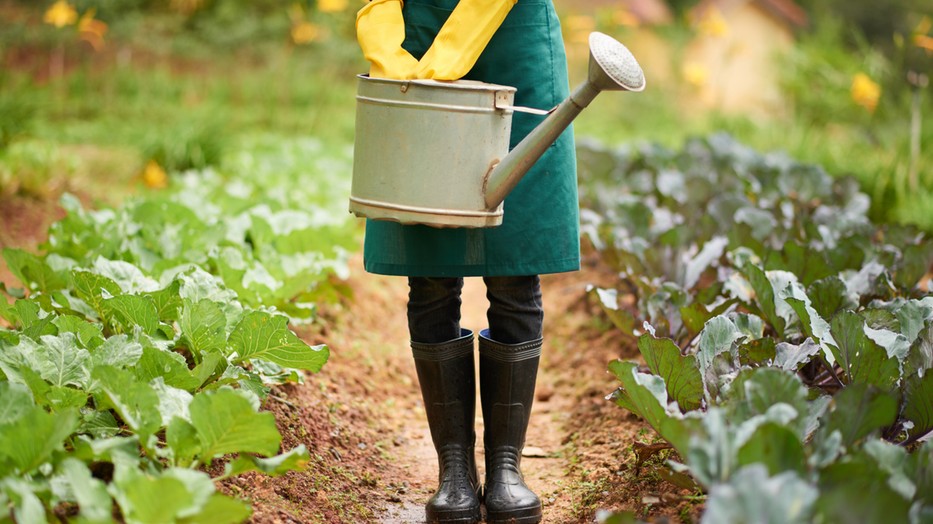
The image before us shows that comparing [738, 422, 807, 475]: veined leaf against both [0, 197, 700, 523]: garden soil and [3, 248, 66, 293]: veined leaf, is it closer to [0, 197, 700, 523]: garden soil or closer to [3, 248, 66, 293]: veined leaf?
[0, 197, 700, 523]: garden soil

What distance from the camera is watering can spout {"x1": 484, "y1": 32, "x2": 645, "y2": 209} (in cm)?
178

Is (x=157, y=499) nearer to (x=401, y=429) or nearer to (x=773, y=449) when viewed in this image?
(x=773, y=449)

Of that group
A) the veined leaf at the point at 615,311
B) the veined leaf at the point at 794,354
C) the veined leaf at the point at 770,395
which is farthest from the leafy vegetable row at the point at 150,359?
the veined leaf at the point at 794,354

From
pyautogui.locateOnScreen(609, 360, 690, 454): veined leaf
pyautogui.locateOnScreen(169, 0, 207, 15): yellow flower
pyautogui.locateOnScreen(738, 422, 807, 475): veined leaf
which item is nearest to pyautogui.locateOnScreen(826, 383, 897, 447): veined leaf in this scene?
pyautogui.locateOnScreen(738, 422, 807, 475): veined leaf

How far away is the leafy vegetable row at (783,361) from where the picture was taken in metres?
1.46

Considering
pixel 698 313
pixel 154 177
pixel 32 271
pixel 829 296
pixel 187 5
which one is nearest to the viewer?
pixel 829 296

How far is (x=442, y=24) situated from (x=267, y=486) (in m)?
1.07

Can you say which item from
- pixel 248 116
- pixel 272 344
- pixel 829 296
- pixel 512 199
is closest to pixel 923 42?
pixel 829 296

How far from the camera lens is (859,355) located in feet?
6.56

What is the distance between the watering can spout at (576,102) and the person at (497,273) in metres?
0.22

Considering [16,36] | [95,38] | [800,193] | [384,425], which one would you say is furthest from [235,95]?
[384,425]

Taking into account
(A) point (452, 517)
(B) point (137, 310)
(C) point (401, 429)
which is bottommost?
(A) point (452, 517)

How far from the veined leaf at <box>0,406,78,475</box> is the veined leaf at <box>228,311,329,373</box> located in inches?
23.5

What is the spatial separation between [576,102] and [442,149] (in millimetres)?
277
